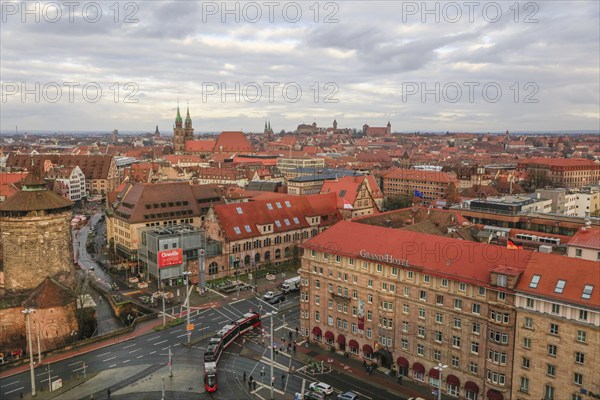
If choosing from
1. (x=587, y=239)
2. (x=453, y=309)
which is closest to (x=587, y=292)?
(x=453, y=309)

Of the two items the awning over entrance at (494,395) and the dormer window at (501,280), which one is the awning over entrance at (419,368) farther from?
the dormer window at (501,280)

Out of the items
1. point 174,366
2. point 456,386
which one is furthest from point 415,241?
point 174,366

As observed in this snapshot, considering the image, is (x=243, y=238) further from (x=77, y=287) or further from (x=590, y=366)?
A: (x=590, y=366)

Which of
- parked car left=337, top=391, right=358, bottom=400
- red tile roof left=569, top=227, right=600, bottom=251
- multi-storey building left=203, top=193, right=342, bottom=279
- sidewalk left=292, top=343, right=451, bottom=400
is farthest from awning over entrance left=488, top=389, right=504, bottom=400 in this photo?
multi-storey building left=203, top=193, right=342, bottom=279

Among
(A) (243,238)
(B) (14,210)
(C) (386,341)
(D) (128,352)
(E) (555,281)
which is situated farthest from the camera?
(A) (243,238)

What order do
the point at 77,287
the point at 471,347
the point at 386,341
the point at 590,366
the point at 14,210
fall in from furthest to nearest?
the point at 77,287 → the point at 14,210 → the point at 386,341 → the point at 471,347 → the point at 590,366
